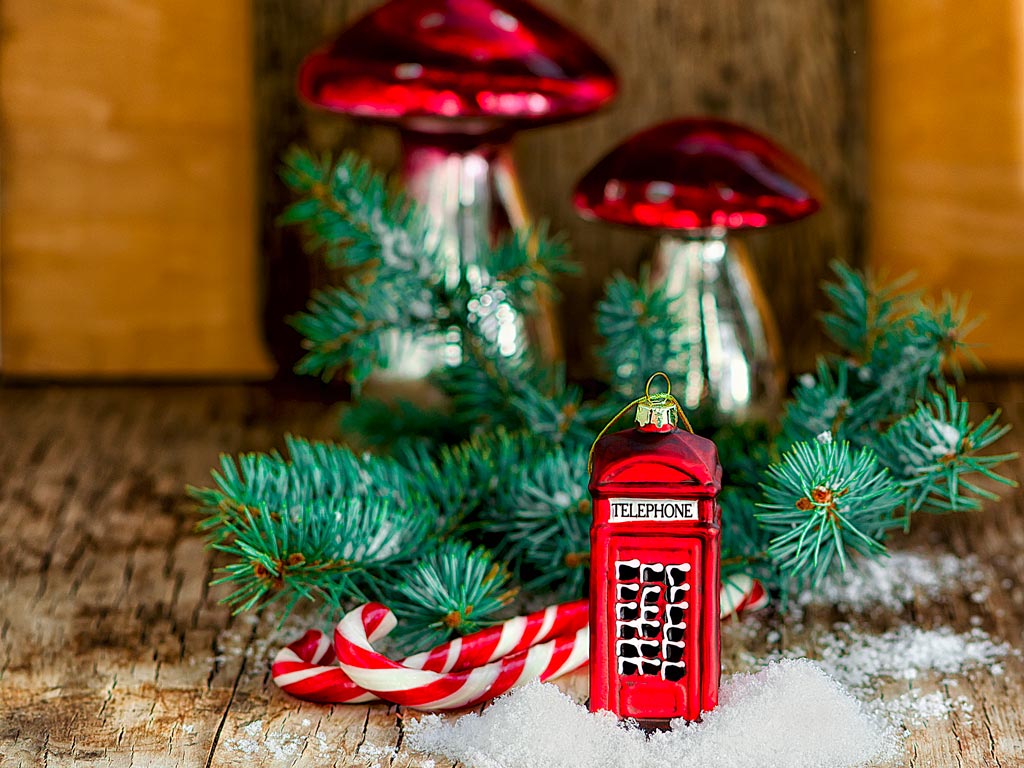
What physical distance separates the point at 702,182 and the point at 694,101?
0.38m

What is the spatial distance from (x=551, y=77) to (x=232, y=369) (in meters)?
0.45

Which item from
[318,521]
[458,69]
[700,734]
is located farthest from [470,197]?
[700,734]

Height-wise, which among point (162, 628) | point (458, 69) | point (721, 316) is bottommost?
point (162, 628)

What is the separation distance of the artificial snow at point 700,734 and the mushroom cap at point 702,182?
265mm

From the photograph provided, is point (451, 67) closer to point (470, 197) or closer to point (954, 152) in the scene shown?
point (470, 197)

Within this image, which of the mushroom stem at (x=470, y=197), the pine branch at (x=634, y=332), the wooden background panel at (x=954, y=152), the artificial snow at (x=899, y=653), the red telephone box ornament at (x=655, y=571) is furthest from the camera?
the wooden background panel at (x=954, y=152)

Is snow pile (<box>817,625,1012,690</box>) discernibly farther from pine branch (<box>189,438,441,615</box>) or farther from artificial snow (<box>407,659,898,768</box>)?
pine branch (<box>189,438,441,615</box>)

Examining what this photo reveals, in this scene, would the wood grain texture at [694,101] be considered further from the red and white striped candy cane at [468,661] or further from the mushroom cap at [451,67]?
the red and white striped candy cane at [468,661]

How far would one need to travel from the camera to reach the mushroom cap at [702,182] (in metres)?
0.73

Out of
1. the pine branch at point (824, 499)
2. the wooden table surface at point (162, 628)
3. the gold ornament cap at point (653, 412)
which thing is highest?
the gold ornament cap at point (653, 412)

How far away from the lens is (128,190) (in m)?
1.11

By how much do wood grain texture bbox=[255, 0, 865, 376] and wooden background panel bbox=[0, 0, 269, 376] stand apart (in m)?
0.04

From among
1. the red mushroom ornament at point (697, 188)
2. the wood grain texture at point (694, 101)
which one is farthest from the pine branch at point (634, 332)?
the wood grain texture at point (694, 101)

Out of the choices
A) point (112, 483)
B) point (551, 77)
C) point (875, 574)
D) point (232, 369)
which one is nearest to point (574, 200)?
point (551, 77)
